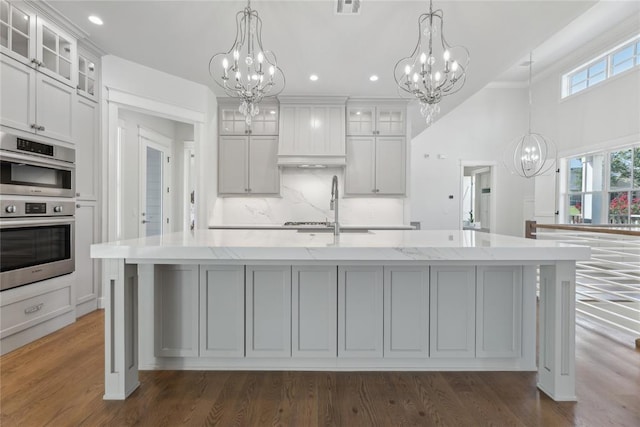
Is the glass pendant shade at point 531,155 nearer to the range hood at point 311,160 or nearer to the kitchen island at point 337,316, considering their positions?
the range hood at point 311,160

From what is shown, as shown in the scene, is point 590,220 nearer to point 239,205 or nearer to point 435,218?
point 435,218

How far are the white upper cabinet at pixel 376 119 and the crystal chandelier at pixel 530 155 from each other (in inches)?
147

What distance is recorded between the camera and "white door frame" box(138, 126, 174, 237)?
514 cm

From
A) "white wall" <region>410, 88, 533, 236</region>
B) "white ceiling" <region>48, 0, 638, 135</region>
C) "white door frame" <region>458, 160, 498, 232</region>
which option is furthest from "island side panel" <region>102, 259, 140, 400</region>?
"white door frame" <region>458, 160, 498, 232</region>

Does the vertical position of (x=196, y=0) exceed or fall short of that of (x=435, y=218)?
it exceeds it

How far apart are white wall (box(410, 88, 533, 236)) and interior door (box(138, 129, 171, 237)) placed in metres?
5.41

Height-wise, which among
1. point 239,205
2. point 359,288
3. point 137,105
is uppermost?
point 137,105

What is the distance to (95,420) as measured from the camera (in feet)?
5.51

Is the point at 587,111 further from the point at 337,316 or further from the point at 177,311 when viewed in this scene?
the point at 177,311

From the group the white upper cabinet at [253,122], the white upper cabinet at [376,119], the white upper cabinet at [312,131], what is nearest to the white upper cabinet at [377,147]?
the white upper cabinet at [376,119]

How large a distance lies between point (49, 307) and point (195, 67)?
9.44 ft

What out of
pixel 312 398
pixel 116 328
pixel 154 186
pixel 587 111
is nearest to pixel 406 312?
pixel 312 398

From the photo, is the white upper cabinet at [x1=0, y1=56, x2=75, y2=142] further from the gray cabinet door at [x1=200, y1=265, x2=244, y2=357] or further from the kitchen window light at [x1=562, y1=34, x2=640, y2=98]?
the kitchen window light at [x1=562, y1=34, x2=640, y2=98]

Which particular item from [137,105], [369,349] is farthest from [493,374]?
[137,105]
